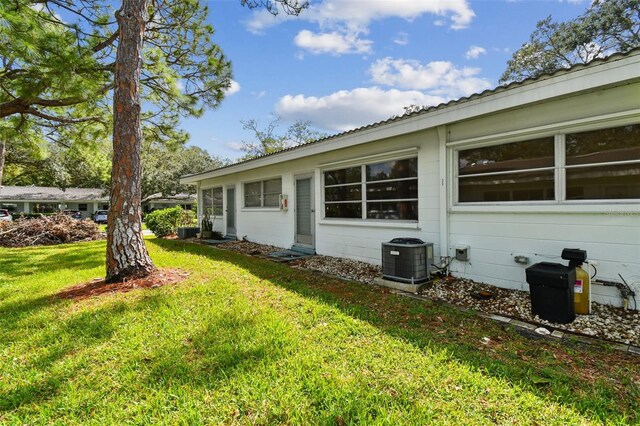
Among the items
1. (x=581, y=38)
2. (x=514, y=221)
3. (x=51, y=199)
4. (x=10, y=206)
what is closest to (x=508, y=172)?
(x=514, y=221)

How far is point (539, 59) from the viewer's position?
20000mm

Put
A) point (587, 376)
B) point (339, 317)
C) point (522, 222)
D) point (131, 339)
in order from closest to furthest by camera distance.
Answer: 1. point (587, 376)
2. point (131, 339)
3. point (339, 317)
4. point (522, 222)

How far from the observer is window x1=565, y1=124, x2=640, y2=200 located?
3.88 meters

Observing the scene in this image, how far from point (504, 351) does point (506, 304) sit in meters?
1.47

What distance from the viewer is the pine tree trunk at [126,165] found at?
5.45 m

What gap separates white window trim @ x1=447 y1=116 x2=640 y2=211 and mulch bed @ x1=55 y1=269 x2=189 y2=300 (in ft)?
16.7

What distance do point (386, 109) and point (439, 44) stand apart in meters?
16.4

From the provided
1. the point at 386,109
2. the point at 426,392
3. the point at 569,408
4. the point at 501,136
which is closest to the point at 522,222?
the point at 501,136

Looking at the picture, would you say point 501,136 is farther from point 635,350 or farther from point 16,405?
point 16,405

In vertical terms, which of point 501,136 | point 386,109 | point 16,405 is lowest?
point 16,405

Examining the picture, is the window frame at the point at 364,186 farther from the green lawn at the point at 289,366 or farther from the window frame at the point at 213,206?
the window frame at the point at 213,206

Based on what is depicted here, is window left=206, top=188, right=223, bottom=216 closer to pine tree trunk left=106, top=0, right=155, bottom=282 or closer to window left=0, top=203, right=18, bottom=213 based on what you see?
pine tree trunk left=106, top=0, right=155, bottom=282

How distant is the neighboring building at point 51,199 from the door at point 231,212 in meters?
21.7

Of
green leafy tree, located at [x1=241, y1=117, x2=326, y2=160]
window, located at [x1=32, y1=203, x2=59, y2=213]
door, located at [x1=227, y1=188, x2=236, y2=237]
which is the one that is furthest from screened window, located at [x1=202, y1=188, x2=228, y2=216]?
window, located at [x1=32, y1=203, x2=59, y2=213]
